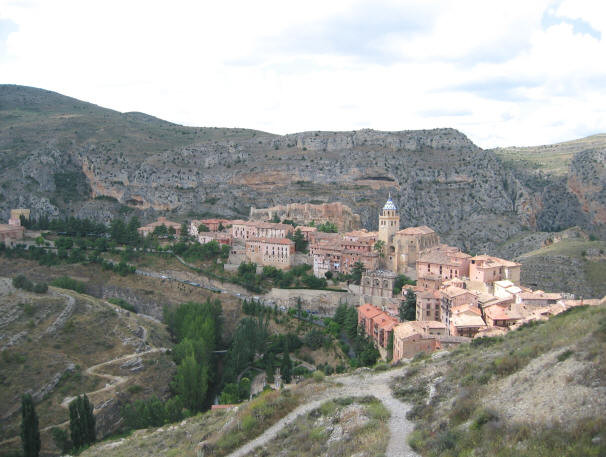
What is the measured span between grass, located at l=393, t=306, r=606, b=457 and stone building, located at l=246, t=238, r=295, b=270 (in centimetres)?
3320

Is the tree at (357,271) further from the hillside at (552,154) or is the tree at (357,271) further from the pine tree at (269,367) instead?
the hillside at (552,154)

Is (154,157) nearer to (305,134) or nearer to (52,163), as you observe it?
(52,163)

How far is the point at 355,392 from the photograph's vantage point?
18906 millimetres

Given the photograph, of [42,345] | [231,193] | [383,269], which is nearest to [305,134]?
[231,193]

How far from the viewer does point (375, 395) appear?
1816 cm

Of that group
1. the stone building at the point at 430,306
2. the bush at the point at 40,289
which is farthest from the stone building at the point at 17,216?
the stone building at the point at 430,306

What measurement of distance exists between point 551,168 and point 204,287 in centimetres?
7472

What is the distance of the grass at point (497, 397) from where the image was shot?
10.1m

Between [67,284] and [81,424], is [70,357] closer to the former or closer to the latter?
[81,424]

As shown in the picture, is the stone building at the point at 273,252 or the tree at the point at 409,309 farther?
the stone building at the point at 273,252

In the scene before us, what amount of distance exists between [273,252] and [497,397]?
41.3 m

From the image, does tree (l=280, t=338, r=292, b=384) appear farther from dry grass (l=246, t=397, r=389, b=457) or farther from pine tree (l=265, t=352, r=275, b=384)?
dry grass (l=246, t=397, r=389, b=457)

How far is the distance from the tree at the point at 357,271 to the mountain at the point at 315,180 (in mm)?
26556

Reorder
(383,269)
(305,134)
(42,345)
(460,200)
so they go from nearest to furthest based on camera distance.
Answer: (42,345) < (383,269) < (460,200) < (305,134)
